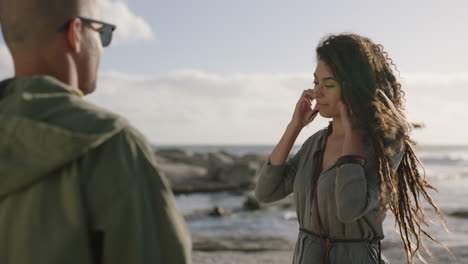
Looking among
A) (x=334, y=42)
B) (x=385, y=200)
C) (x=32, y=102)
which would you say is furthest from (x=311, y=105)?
(x=32, y=102)

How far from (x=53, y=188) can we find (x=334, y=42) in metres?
2.26

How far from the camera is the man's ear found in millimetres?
1512

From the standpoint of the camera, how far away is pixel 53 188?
132 centimetres

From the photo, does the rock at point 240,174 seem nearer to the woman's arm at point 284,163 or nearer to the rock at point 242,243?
the rock at point 242,243

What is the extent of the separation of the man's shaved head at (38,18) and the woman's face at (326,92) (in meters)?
1.86

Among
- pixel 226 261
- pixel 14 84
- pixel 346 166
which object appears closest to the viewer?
pixel 14 84

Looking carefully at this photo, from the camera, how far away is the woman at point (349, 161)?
2840 mm

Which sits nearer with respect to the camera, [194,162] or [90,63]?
[90,63]

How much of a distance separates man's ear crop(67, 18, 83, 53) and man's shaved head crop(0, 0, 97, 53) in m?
0.02

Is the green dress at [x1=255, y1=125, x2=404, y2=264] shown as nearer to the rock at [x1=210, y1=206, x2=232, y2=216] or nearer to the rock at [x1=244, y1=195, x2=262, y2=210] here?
the rock at [x1=210, y1=206, x2=232, y2=216]

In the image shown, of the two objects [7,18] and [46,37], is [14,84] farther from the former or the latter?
[7,18]

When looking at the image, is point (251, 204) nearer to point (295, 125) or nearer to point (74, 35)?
point (295, 125)

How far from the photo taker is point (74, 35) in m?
1.51

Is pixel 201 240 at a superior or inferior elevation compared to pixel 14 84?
inferior
